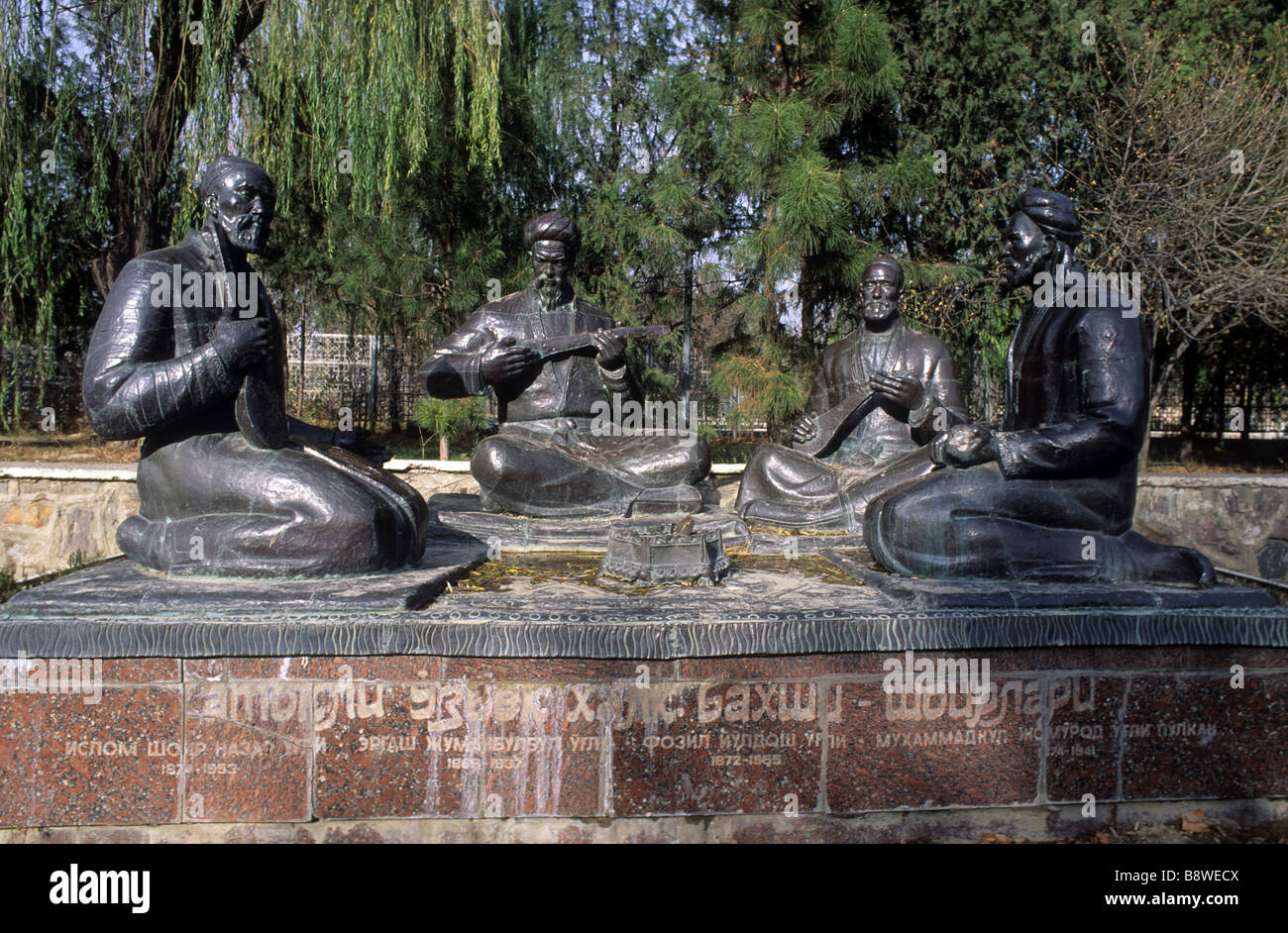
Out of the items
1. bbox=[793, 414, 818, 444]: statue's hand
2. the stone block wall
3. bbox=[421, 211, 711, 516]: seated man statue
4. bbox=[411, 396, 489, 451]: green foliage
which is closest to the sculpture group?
bbox=[421, 211, 711, 516]: seated man statue

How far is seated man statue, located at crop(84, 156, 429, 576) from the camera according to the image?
3158 millimetres

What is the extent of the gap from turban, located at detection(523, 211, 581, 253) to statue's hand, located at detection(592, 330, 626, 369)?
564 millimetres

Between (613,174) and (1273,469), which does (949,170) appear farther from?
(1273,469)

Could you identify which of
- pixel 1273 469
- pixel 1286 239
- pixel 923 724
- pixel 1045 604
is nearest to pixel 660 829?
pixel 923 724

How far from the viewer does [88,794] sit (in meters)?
2.75

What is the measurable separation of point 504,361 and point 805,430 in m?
1.73

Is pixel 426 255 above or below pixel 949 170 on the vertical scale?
below

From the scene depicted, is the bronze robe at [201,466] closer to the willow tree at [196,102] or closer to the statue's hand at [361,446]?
the statue's hand at [361,446]

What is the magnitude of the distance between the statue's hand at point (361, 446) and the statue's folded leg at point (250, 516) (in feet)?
1.78

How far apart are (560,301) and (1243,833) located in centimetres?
404

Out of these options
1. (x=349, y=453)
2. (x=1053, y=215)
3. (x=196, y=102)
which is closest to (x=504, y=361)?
(x=349, y=453)

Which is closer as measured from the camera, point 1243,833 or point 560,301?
point 1243,833

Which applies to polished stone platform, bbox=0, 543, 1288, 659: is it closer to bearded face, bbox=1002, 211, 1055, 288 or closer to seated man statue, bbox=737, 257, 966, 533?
bearded face, bbox=1002, 211, 1055, 288

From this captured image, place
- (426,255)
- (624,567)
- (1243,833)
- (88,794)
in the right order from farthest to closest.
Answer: (426,255) < (624,567) < (1243,833) < (88,794)
